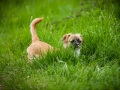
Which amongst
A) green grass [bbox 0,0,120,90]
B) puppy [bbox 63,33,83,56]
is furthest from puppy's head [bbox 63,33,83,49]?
green grass [bbox 0,0,120,90]

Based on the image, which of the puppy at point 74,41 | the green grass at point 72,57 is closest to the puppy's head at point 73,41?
the puppy at point 74,41

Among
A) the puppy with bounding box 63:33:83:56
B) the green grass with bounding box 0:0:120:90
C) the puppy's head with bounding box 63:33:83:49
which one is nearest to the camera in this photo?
the green grass with bounding box 0:0:120:90

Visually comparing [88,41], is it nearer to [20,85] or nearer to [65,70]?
[65,70]

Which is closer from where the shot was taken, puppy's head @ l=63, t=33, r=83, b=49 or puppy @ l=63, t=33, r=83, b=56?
puppy @ l=63, t=33, r=83, b=56

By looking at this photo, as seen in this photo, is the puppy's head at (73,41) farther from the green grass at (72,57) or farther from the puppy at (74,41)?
the green grass at (72,57)

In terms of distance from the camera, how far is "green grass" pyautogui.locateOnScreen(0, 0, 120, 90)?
230 inches

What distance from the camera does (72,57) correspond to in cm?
662

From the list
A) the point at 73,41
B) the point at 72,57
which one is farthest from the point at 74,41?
the point at 72,57

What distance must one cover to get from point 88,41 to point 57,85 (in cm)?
175

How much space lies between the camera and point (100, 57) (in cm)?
669

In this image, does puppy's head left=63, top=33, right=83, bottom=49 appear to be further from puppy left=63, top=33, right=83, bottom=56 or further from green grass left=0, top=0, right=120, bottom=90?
green grass left=0, top=0, right=120, bottom=90

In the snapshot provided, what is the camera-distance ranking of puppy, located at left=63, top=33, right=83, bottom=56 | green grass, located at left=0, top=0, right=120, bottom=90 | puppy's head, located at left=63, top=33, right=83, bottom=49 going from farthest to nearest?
puppy's head, located at left=63, top=33, right=83, bottom=49 < puppy, located at left=63, top=33, right=83, bottom=56 < green grass, located at left=0, top=0, right=120, bottom=90

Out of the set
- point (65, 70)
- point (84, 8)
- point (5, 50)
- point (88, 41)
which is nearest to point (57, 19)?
point (84, 8)

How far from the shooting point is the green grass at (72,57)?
5840 mm
